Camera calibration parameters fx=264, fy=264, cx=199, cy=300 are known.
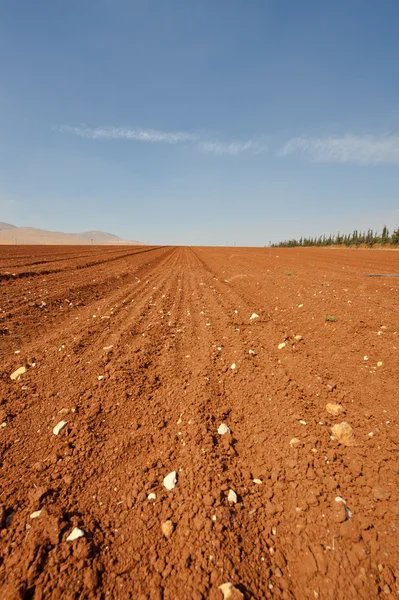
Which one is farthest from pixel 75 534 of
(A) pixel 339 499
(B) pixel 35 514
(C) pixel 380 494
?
(C) pixel 380 494

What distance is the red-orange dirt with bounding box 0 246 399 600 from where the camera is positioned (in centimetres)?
142

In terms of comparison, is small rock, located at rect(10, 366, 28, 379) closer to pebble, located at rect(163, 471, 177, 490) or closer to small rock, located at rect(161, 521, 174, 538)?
pebble, located at rect(163, 471, 177, 490)

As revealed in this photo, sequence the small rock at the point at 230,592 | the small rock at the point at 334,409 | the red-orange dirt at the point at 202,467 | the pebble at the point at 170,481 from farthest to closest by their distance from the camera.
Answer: the small rock at the point at 334,409 → the pebble at the point at 170,481 → the red-orange dirt at the point at 202,467 → the small rock at the point at 230,592

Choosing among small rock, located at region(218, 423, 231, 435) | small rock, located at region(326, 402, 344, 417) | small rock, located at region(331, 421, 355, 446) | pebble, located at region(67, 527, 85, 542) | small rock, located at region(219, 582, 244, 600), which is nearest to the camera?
small rock, located at region(219, 582, 244, 600)

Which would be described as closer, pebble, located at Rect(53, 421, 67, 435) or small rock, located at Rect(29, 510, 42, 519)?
small rock, located at Rect(29, 510, 42, 519)

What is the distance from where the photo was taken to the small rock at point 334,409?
8.17ft

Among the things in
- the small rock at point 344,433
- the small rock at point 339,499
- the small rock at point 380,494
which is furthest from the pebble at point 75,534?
the small rock at point 344,433

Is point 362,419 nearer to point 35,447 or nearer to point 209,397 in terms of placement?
point 209,397

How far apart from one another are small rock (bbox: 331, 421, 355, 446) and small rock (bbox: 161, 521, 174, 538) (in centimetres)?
147

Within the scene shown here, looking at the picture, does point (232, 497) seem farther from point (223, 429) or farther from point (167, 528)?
point (223, 429)

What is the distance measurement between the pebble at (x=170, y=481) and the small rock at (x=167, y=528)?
0.23 meters

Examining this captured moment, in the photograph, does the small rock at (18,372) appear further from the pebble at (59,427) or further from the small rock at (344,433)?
the small rock at (344,433)

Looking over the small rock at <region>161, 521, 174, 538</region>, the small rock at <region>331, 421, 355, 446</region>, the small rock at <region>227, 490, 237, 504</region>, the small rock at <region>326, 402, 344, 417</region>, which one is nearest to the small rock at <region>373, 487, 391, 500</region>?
the small rock at <region>331, 421, 355, 446</region>

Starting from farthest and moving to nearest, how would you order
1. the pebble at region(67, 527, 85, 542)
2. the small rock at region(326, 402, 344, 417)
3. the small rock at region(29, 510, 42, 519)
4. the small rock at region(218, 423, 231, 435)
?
the small rock at region(326, 402, 344, 417), the small rock at region(218, 423, 231, 435), the small rock at region(29, 510, 42, 519), the pebble at region(67, 527, 85, 542)
